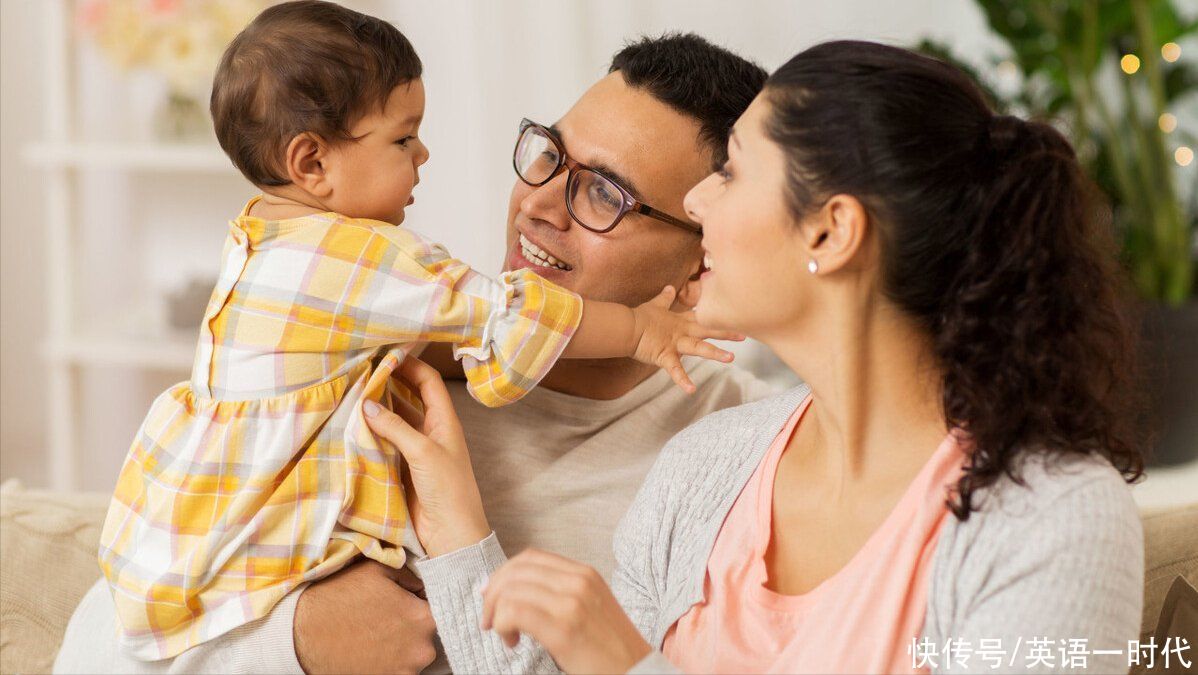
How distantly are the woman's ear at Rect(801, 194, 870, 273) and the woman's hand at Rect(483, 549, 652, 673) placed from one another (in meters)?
0.43

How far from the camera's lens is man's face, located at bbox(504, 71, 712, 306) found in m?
1.78

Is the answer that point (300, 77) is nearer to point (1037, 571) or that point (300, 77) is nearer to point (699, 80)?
point (699, 80)

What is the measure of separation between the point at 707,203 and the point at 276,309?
1.88 ft

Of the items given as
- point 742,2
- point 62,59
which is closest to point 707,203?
point 742,2

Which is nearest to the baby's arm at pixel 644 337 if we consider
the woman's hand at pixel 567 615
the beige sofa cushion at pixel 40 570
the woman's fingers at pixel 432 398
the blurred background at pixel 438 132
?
the woman's fingers at pixel 432 398

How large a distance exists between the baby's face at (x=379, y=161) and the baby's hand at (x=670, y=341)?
15.2 inches

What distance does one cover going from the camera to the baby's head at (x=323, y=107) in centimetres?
146

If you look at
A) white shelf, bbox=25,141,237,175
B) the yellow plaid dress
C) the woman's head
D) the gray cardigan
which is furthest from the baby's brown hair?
white shelf, bbox=25,141,237,175

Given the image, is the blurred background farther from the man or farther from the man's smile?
the man's smile

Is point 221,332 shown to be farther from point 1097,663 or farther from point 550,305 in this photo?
point 1097,663

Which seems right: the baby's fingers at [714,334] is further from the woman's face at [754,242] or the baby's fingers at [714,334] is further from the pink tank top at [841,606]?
the pink tank top at [841,606]

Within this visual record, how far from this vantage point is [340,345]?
4.79 feet

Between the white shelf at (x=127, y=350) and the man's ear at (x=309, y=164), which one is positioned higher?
the man's ear at (x=309, y=164)

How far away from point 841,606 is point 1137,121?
279cm
